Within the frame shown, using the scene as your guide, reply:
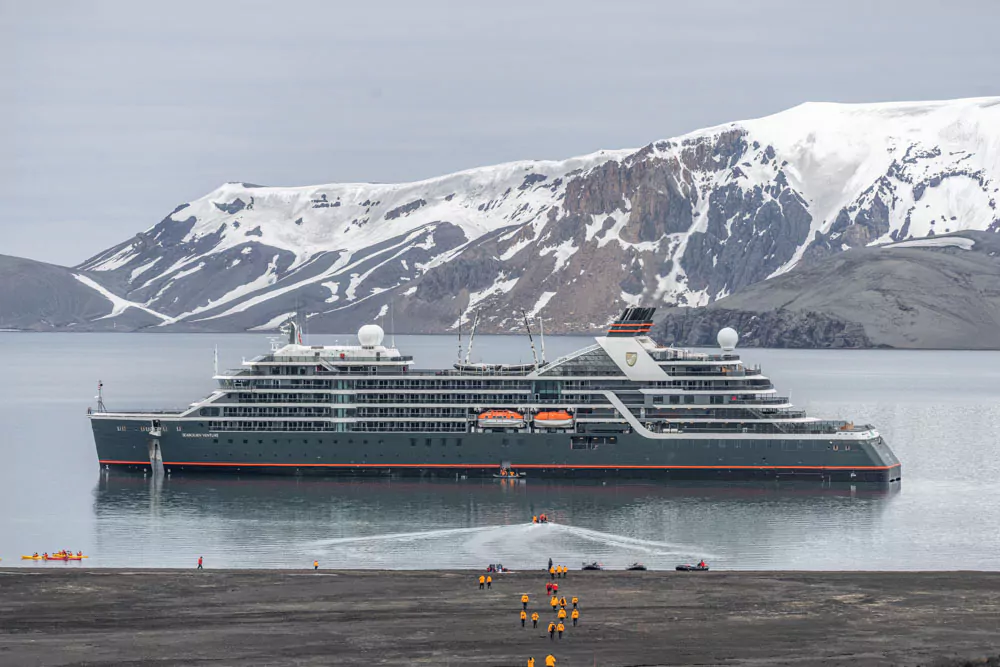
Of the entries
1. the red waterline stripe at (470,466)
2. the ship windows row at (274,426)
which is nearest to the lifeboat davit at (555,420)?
the red waterline stripe at (470,466)

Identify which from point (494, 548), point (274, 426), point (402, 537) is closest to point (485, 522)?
point (402, 537)

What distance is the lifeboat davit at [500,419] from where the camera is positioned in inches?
3967

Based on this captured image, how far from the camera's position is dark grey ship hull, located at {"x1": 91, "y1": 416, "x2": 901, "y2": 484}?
325ft

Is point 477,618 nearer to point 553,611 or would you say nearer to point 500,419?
point 553,611

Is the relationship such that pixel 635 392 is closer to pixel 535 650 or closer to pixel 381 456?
pixel 381 456

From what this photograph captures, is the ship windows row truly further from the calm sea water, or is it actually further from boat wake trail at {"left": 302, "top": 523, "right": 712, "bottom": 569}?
boat wake trail at {"left": 302, "top": 523, "right": 712, "bottom": 569}

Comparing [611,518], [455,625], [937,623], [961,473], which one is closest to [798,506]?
[611,518]

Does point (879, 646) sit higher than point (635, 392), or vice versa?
point (635, 392)

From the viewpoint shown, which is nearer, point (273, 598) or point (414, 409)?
point (273, 598)

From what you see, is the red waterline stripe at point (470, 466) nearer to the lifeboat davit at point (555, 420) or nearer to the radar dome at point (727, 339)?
the lifeboat davit at point (555, 420)

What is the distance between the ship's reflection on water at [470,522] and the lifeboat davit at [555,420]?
13.2 ft

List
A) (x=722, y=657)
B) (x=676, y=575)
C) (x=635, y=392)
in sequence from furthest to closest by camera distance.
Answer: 1. (x=635, y=392)
2. (x=676, y=575)
3. (x=722, y=657)

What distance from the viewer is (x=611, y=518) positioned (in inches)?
3472

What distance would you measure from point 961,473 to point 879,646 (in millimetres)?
61834
